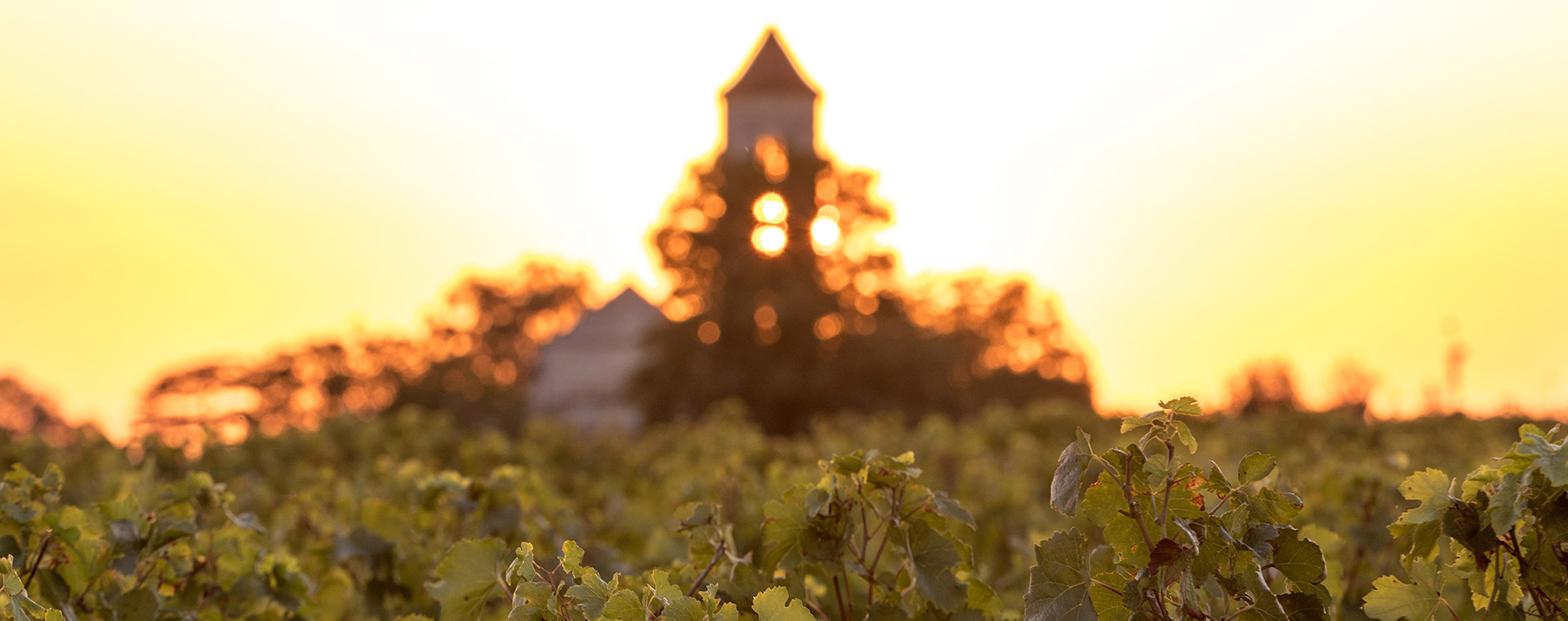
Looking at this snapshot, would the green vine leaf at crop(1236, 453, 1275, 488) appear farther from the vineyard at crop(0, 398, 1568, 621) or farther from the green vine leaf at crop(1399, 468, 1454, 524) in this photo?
the green vine leaf at crop(1399, 468, 1454, 524)

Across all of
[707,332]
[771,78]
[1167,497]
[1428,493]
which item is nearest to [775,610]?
[1167,497]

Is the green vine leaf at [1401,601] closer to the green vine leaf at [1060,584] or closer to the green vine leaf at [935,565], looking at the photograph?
the green vine leaf at [1060,584]

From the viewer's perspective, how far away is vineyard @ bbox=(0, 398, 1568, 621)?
2.11 meters

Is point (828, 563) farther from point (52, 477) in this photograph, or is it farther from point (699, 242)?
point (699, 242)

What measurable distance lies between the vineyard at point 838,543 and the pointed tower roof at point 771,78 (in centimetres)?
6108

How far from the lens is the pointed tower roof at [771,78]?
2665 inches

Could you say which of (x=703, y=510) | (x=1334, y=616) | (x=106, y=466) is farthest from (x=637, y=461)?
(x=703, y=510)

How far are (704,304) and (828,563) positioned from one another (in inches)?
1549

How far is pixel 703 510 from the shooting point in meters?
2.77

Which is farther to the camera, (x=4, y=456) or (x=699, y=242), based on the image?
(x=699, y=242)

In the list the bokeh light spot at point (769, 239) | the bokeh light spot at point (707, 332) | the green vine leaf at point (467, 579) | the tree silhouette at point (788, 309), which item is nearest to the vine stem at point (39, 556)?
the green vine leaf at point (467, 579)

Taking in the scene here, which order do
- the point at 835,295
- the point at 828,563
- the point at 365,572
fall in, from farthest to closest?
1. the point at 835,295
2. the point at 365,572
3. the point at 828,563

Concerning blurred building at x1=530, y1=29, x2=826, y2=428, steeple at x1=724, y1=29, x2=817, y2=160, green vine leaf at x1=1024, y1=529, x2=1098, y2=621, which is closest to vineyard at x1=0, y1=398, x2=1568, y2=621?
green vine leaf at x1=1024, y1=529, x2=1098, y2=621

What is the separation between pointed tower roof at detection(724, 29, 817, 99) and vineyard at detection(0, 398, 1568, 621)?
61.1 metres
